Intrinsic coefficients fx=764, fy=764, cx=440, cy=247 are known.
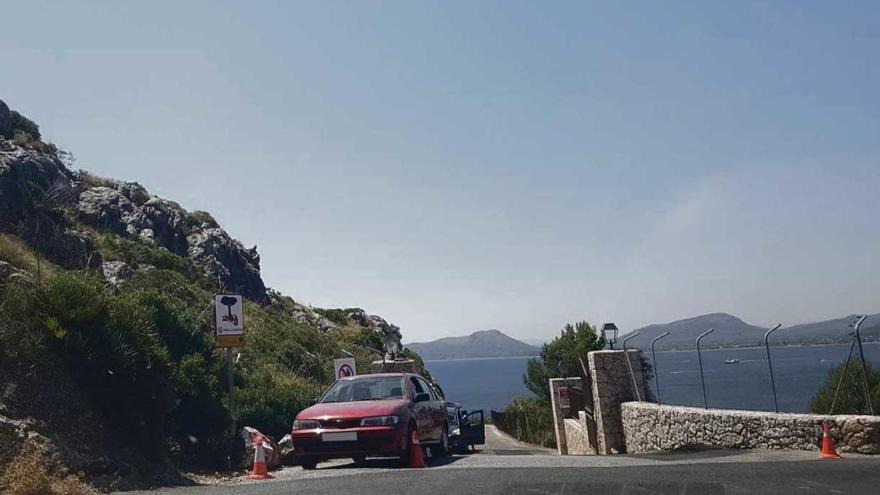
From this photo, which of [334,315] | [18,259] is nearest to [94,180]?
[334,315]

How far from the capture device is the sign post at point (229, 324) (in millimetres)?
13664

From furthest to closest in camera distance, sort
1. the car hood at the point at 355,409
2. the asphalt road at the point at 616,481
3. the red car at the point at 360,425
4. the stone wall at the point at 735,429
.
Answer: the car hood at the point at 355,409 → the red car at the point at 360,425 → the stone wall at the point at 735,429 → the asphalt road at the point at 616,481

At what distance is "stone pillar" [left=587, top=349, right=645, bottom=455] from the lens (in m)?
17.3

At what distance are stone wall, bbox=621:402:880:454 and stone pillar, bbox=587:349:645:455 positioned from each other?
0.97ft

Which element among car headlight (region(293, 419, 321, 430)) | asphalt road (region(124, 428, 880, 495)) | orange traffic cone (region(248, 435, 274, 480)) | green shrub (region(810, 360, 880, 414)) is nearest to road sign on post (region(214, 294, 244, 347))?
car headlight (region(293, 419, 321, 430))

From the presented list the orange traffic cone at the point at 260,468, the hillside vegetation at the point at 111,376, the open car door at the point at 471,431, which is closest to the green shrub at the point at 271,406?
the hillside vegetation at the point at 111,376

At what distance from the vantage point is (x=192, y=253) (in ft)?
156

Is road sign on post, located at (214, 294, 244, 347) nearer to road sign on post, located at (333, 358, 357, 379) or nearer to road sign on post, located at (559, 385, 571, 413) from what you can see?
road sign on post, located at (333, 358, 357, 379)

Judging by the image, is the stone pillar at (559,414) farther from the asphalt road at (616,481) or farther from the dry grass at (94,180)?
the dry grass at (94,180)

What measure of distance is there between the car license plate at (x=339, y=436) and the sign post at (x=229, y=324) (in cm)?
278

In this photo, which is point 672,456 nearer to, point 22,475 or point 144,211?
point 22,475

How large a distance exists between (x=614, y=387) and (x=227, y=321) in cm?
882

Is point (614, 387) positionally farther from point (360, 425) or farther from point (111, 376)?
point (111, 376)

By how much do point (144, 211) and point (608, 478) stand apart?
42719 mm
